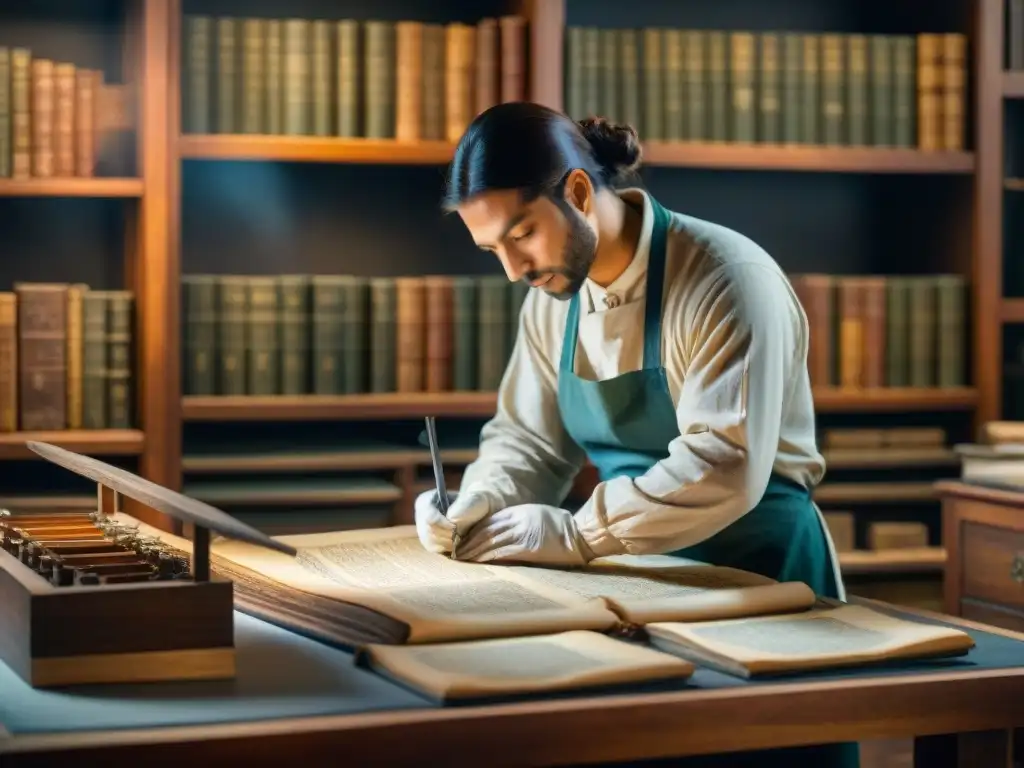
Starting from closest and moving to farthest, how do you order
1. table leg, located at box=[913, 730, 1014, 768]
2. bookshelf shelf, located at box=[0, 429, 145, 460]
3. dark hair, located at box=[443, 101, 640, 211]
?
table leg, located at box=[913, 730, 1014, 768], dark hair, located at box=[443, 101, 640, 211], bookshelf shelf, located at box=[0, 429, 145, 460]

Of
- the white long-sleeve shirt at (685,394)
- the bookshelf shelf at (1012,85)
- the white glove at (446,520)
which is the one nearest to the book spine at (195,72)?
the white long-sleeve shirt at (685,394)

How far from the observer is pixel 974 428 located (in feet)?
12.2

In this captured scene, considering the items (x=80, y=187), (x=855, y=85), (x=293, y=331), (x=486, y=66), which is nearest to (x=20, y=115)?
(x=80, y=187)

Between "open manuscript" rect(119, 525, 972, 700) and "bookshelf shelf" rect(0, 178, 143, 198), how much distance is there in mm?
1540

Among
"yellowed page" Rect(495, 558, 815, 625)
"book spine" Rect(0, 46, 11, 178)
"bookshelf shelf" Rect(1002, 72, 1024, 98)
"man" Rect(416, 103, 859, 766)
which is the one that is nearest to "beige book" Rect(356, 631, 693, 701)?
"yellowed page" Rect(495, 558, 815, 625)

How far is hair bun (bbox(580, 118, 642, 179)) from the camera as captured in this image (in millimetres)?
2230

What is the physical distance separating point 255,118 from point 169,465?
2.49ft

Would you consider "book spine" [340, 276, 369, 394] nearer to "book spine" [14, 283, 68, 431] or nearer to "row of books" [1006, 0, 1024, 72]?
"book spine" [14, 283, 68, 431]

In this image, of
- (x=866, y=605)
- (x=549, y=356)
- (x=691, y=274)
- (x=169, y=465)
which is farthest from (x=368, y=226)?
(x=866, y=605)

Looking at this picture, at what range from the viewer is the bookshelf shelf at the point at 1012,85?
3.64 m

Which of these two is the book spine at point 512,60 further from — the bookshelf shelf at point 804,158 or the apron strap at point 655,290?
the apron strap at point 655,290

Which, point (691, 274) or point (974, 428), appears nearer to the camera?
point (691, 274)

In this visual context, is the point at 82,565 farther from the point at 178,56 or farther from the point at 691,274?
the point at 178,56

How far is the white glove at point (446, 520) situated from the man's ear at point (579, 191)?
0.42 metres
